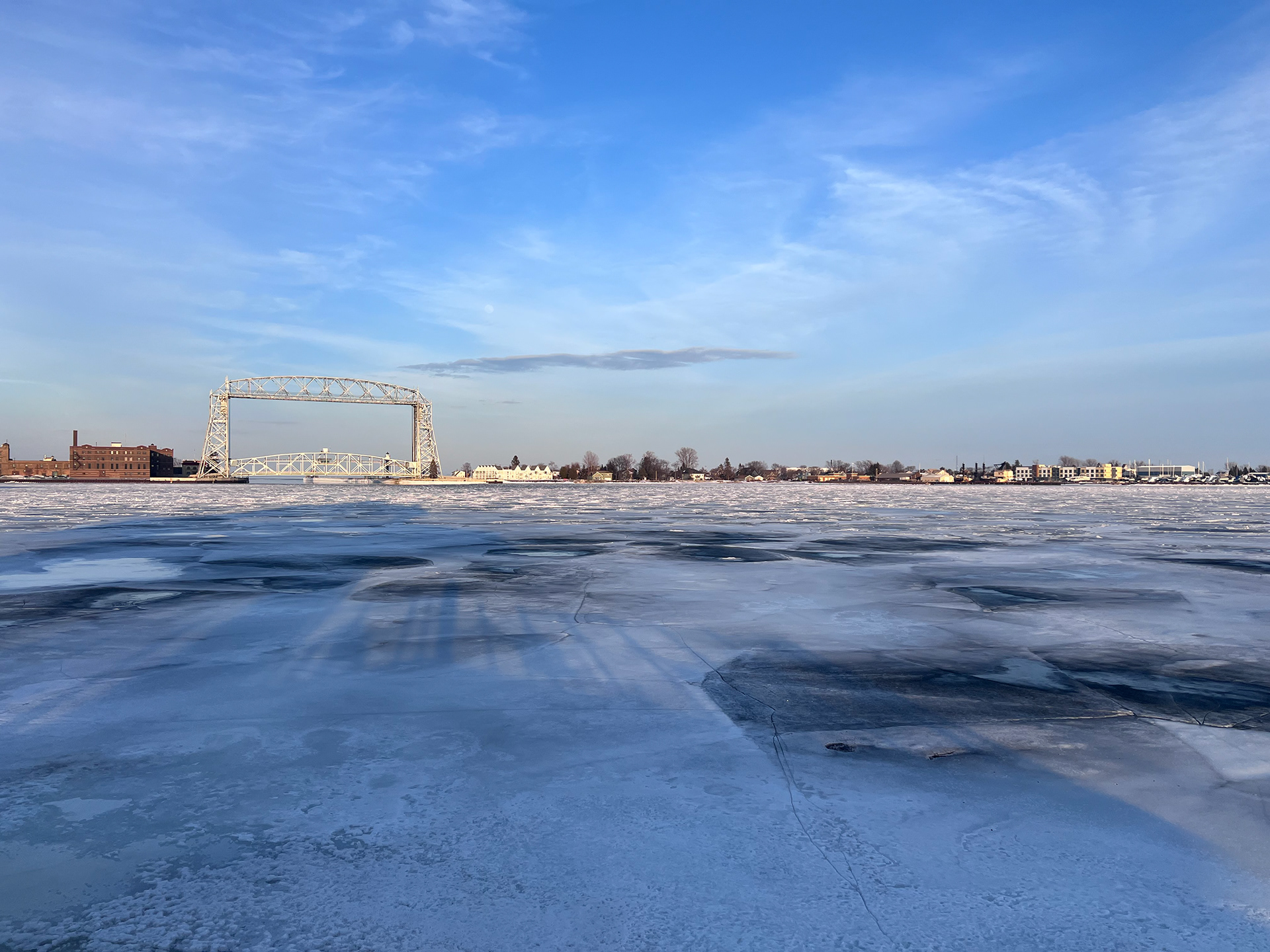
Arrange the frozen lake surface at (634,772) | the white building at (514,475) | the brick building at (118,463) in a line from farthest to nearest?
1. the white building at (514,475)
2. the brick building at (118,463)
3. the frozen lake surface at (634,772)

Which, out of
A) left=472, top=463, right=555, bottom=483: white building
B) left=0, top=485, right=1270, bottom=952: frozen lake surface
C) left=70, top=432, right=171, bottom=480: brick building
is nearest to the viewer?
left=0, top=485, right=1270, bottom=952: frozen lake surface

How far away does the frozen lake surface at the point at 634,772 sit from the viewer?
2383 mm

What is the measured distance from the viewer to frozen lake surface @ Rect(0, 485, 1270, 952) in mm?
2383

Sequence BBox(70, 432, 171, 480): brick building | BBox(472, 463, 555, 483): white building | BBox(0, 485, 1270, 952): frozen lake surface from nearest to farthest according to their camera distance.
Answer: BBox(0, 485, 1270, 952): frozen lake surface → BBox(70, 432, 171, 480): brick building → BBox(472, 463, 555, 483): white building

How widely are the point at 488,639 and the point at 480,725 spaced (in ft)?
7.64

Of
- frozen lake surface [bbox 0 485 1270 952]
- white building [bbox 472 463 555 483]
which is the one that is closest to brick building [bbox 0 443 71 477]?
white building [bbox 472 463 555 483]

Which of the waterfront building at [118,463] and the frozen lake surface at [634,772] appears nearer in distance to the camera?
the frozen lake surface at [634,772]

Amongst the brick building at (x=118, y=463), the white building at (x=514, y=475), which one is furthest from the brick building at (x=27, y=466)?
the white building at (x=514, y=475)

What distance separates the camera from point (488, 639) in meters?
6.49

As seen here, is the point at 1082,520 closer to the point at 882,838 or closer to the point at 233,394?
the point at 882,838

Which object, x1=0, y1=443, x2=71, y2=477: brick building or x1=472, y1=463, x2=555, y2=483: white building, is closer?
x1=0, y1=443, x2=71, y2=477: brick building

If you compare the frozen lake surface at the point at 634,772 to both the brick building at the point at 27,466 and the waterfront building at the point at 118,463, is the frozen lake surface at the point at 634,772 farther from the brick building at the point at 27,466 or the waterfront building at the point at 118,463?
the brick building at the point at 27,466

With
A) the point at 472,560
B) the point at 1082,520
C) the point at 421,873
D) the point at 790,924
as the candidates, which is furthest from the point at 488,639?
the point at 1082,520

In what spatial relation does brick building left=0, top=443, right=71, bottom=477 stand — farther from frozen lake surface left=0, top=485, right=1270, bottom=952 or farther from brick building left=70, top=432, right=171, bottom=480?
frozen lake surface left=0, top=485, right=1270, bottom=952
